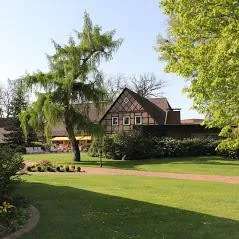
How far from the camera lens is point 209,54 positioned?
20.0m

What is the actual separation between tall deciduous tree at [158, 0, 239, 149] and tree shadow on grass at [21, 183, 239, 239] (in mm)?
6431

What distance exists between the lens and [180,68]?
21.9 meters

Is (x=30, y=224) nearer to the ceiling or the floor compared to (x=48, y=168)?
nearer to the floor

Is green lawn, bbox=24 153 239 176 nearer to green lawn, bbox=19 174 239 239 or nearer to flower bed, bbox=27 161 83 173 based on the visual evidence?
flower bed, bbox=27 161 83 173

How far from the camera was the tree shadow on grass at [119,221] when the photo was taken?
10813 millimetres

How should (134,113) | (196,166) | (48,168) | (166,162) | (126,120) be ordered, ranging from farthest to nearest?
(126,120), (134,113), (166,162), (196,166), (48,168)

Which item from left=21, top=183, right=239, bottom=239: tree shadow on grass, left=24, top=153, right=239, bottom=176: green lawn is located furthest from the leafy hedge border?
left=24, top=153, right=239, bottom=176: green lawn

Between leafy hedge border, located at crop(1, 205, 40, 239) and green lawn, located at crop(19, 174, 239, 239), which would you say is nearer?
leafy hedge border, located at crop(1, 205, 40, 239)

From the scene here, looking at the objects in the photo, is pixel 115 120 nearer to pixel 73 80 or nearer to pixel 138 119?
pixel 138 119

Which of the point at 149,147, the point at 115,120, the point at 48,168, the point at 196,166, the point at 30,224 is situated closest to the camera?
the point at 30,224

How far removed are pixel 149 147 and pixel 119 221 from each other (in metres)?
37.4

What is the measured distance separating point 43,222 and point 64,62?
3577 cm

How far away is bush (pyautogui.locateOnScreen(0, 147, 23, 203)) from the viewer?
38.8 ft

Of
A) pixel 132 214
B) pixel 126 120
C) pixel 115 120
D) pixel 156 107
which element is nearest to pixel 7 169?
pixel 132 214
